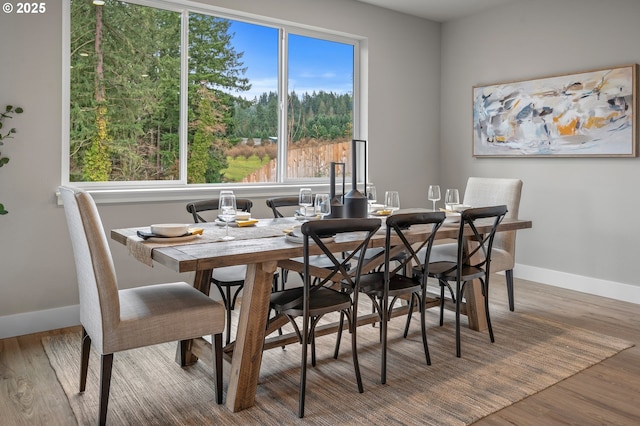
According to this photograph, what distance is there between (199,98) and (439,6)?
2.62 meters

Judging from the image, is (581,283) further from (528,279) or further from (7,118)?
(7,118)

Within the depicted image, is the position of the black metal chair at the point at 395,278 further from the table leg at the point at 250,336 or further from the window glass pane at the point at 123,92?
the window glass pane at the point at 123,92

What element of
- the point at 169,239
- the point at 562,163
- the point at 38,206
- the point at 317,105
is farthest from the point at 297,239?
the point at 562,163

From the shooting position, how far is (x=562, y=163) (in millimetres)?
4824

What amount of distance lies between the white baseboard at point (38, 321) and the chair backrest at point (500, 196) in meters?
3.19

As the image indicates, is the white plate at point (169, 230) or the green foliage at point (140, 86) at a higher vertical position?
the green foliage at point (140, 86)

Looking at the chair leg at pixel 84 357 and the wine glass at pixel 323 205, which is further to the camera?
the wine glass at pixel 323 205

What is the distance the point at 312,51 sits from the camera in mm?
5020

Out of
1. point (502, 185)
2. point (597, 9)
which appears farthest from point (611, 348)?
point (597, 9)

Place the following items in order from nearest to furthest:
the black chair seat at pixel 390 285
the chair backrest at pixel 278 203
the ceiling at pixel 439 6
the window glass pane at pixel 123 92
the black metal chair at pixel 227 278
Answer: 1. the black chair seat at pixel 390 285
2. the black metal chair at pixel 227 278
3. the window glass pane at pixel 123 92
4. the chair backrest at pixel 278 203
5. the ceiling at pixel 439 6

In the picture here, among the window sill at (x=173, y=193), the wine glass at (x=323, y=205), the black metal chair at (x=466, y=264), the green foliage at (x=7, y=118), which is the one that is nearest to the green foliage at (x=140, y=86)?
the window sill at (x=173, y=193)

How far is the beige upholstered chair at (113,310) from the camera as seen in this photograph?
7.23ft

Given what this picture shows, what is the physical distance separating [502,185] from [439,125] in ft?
6.11

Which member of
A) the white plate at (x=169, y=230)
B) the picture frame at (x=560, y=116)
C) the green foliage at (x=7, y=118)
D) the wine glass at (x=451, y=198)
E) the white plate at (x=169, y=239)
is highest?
the picture frame at (x=560, y=116)
